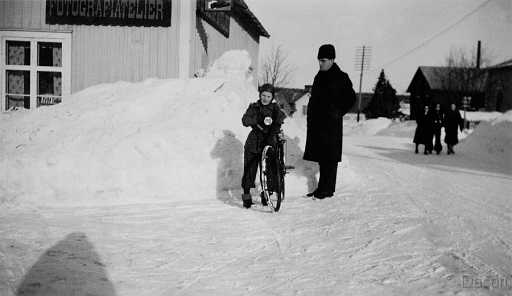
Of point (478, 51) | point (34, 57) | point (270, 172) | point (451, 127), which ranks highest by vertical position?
point (478, 51)

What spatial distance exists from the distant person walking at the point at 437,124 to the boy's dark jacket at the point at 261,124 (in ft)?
33.9

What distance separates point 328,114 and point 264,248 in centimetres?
294

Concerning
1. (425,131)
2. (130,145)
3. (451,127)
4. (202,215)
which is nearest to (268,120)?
(202,215)

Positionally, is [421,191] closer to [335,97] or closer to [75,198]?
[335,97]

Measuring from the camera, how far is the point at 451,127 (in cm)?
1523

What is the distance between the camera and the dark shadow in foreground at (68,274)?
314 centimetres

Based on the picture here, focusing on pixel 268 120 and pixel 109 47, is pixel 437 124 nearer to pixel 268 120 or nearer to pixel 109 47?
pixel 109 47

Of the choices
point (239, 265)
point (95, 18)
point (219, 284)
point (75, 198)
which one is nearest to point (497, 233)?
point (239, 265)

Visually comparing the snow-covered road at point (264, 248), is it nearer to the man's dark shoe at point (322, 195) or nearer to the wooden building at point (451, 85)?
the man's dark shoe at point (322, 195)

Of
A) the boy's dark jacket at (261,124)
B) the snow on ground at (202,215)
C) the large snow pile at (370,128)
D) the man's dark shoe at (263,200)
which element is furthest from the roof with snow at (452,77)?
the man's dark shoe at (263,200)

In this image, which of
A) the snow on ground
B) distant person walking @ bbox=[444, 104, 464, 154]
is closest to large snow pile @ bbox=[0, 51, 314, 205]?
the snow on ground

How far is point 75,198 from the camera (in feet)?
20.3

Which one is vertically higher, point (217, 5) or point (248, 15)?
point (248, 15)

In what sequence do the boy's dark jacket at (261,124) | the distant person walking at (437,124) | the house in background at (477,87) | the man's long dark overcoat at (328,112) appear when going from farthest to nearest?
the house in background at (477,87)
the distant person walking at (437,124)
the man's long dark overcoat at (328,112)
the boy's dark jacket at (261,124)
